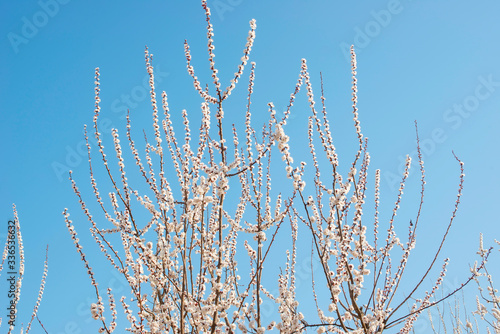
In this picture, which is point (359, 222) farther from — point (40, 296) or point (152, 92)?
point (40, 296)

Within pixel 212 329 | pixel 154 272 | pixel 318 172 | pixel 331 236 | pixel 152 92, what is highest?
pixel 152 92

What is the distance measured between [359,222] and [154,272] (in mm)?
2060

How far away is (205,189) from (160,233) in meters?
0.60

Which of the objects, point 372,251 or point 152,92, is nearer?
point 152,92

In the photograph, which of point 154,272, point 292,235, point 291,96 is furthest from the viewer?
point 292,235

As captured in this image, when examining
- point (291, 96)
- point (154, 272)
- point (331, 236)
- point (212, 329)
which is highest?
point (291, 96)

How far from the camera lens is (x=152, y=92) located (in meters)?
3.86

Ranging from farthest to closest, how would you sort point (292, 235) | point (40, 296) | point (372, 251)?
point (40, 296), point (292, 235), point (372, 251)

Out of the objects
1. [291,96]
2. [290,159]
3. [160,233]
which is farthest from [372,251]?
[160,233]

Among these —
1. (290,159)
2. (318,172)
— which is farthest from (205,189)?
(318,172)

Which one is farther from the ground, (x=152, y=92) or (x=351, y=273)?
(x=152, y=92)

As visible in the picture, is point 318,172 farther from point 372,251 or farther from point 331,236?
point 372,251

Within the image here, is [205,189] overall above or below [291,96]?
below

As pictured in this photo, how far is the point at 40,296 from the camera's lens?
19.6 ft
